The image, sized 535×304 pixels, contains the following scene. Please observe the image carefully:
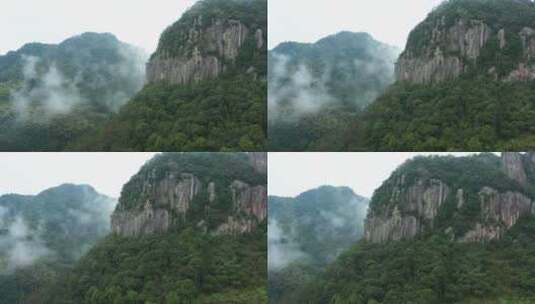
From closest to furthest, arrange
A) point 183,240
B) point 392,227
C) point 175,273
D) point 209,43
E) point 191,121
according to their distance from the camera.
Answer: point 191,121 < point 175,273 < point 183,240 < point 209,43 < point 392,227

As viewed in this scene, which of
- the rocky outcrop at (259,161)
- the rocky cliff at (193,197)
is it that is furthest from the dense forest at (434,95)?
the rocky cliff at (193,197)

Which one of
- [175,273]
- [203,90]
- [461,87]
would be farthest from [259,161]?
[461,87]

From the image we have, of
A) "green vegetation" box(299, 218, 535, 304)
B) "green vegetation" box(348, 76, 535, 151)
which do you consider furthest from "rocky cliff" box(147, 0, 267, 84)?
"green vegetation" box(299, 218, 535, 304)

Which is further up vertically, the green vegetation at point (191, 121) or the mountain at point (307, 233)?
the green vegetation at point (191, 121)

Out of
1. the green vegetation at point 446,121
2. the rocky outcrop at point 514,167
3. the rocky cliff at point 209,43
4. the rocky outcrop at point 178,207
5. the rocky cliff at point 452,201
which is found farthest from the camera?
the rocky cliff at point 452,201

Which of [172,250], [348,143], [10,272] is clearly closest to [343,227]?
[348,143]

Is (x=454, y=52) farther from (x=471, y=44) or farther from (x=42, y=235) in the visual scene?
(x=42, y=235)

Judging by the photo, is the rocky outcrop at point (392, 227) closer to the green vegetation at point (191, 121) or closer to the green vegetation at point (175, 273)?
the green vegetation at point (175, 273)
